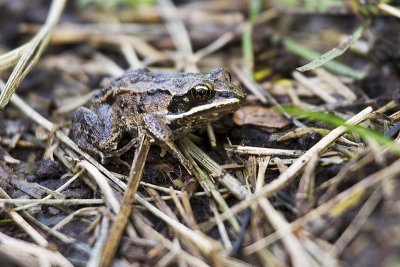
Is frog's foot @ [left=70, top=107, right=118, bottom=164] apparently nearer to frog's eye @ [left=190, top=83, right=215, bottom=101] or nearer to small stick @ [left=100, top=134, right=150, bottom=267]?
Answer: small stick @ [left=100, top=134, right=150, bottom=267]

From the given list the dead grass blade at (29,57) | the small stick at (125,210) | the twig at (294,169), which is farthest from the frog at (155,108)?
the twig at (294,169)

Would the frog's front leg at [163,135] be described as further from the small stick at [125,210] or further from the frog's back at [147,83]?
the frog's back at [147,83]

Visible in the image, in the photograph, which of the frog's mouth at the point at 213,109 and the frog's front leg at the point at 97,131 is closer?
the frog's mouth at the point at 213,109

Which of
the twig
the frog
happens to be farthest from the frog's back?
the twig

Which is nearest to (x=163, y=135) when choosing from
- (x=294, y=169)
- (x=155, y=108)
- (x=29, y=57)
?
(x=155, y=108)

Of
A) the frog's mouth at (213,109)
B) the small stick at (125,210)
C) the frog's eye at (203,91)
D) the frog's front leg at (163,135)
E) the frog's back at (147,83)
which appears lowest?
the small stick at (125,210)

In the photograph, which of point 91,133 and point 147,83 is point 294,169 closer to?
point 147,83

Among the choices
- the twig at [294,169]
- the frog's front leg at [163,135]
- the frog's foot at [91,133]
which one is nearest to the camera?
the twig at [294,169]
